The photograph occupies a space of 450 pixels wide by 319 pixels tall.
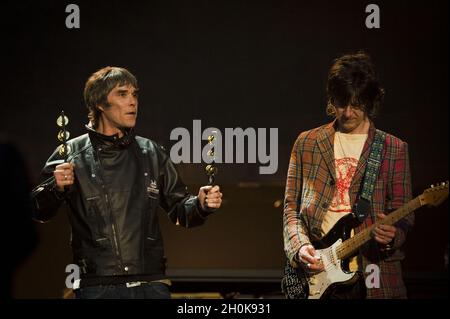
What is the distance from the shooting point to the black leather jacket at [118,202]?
4145 millimetres

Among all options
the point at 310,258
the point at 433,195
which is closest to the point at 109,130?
the point at 310,258

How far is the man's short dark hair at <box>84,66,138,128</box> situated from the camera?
14.4 ft

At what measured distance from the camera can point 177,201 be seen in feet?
14.0

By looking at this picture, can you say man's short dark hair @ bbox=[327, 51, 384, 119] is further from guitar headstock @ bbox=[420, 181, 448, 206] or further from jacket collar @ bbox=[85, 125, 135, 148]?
jacket collar @ bbox=[85, 125, 135, 148]

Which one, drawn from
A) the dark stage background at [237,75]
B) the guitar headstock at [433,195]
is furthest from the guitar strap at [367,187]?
the dark stage background at [237,75]

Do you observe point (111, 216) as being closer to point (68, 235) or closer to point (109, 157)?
point (109, 157)

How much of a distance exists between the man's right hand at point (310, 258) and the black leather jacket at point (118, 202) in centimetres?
61

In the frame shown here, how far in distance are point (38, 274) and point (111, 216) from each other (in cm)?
111

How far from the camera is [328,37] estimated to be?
4.77 meters

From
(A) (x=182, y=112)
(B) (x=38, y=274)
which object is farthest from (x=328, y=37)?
(B) (x=38, y=274)

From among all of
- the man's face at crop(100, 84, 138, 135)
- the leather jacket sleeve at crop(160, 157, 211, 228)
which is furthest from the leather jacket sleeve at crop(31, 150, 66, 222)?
the leather jacket sleeve at crop(160, 157, 211, 228)

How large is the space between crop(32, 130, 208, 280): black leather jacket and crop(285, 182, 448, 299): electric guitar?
2.43 ft

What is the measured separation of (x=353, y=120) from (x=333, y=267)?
2.79ft

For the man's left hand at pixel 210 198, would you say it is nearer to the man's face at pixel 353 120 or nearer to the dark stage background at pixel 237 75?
the dark stage background at pixel 237 75
